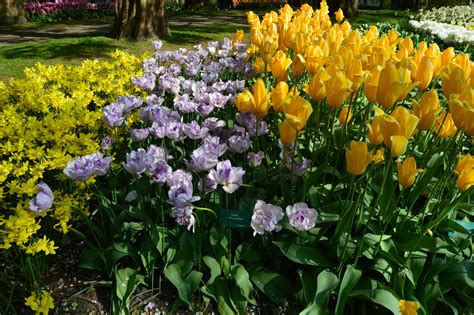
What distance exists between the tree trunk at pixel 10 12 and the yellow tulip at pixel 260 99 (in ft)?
54.0

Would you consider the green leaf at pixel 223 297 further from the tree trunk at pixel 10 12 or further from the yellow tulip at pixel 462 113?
the tree trunk at pixel 10 12

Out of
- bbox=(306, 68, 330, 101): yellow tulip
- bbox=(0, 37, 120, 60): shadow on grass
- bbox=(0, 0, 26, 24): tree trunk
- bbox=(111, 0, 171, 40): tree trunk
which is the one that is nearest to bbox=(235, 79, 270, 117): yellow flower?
bbox=(306, 68, 330, 101): yellow tulip

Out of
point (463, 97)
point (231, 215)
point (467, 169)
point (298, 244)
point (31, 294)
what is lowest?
point (31, 294)

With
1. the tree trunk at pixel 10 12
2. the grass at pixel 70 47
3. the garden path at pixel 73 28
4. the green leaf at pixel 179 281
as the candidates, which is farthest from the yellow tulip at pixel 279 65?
the tree trunk at pixel 10 12

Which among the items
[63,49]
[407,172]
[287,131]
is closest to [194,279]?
[287,131]

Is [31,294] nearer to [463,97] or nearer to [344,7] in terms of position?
[463,97]

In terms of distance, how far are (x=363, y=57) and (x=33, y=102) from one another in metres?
2.43

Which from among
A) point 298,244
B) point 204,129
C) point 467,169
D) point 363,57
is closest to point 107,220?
point 204,129

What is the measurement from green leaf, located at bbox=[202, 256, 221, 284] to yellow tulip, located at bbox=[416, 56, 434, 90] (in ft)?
4.80

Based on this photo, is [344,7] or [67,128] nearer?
[67,128]

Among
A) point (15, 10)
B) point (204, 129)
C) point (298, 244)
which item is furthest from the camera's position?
point (15, 10)

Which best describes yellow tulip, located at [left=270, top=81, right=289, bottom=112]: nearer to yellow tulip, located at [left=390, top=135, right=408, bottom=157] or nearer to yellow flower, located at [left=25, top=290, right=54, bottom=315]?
yellow tulip, located at [left=390, top=135, right=408, bottom=157]

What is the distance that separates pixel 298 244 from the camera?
2260 millimetres

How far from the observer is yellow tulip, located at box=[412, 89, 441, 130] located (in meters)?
1.97
